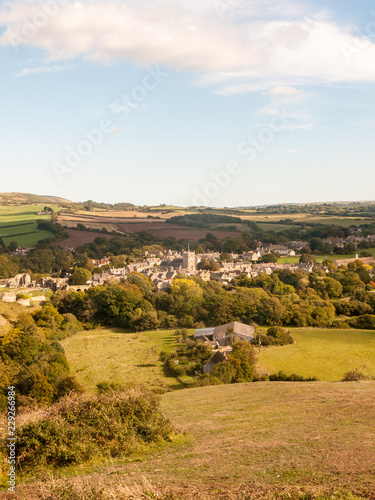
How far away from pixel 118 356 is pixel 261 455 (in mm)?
23293

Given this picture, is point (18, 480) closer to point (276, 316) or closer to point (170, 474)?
point (170, 474)

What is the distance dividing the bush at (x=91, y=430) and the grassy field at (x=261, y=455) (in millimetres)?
801

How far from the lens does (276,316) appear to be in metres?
43.0

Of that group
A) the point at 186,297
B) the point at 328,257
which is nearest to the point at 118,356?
the point at 186,297

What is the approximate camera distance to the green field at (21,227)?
323 feet

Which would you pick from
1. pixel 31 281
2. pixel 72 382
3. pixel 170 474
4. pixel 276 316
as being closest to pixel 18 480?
pixel 170 474

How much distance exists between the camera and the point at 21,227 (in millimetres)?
108312

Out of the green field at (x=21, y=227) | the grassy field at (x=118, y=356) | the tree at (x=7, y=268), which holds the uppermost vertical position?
the green field at (x=21, y=227)

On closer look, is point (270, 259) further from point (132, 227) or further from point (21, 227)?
point (21, 227)

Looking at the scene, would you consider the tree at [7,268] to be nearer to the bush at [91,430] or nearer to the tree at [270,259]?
the tree at [270,259]

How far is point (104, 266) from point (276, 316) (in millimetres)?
43982

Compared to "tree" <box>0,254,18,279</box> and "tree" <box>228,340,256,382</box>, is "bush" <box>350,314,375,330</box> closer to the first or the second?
"tree" <box>228,340,256,382</box>

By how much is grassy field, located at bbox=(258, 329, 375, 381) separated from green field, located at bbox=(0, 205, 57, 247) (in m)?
75.8

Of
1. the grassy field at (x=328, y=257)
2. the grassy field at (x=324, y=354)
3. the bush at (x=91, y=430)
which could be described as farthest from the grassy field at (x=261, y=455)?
the grassy field at (x=328, y=257)
